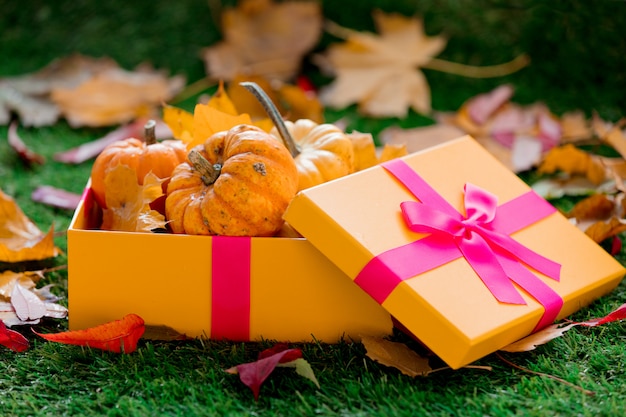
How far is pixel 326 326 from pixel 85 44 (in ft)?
5.99

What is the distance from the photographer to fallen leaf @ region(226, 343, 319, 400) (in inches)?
48.3

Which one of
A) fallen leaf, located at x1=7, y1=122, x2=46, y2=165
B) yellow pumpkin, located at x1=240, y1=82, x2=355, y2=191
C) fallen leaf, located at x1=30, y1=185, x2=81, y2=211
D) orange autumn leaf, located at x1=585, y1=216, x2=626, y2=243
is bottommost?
fallen leaf, located at x1=30, y1=185, x2=81, y2=211

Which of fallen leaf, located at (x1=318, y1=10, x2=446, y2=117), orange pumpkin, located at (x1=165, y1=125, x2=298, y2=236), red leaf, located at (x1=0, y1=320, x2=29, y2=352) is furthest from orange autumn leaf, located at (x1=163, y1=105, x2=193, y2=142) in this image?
fallen leaf, located at (x1=318, y1=10, x2=446, y2=117)

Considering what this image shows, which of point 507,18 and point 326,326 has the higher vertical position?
point 507,18

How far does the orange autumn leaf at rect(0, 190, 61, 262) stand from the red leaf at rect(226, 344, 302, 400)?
23.9 inches

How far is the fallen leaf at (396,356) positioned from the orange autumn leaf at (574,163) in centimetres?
95

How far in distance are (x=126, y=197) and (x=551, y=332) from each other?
808 mm

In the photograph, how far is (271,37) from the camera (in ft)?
8.92

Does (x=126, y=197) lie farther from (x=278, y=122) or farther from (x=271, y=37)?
(x=271, y=37)

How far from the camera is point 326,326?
138 centimetres

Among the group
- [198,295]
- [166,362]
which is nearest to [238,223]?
[198,295]

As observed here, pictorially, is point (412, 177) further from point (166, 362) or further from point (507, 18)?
point (507, 18)

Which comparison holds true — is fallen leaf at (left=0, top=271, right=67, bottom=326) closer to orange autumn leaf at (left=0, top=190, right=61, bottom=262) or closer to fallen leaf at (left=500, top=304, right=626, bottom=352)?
orange autumn leaf at (left=0, top=190, right=61, bottom=262)

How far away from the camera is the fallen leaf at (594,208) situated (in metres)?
1.79
